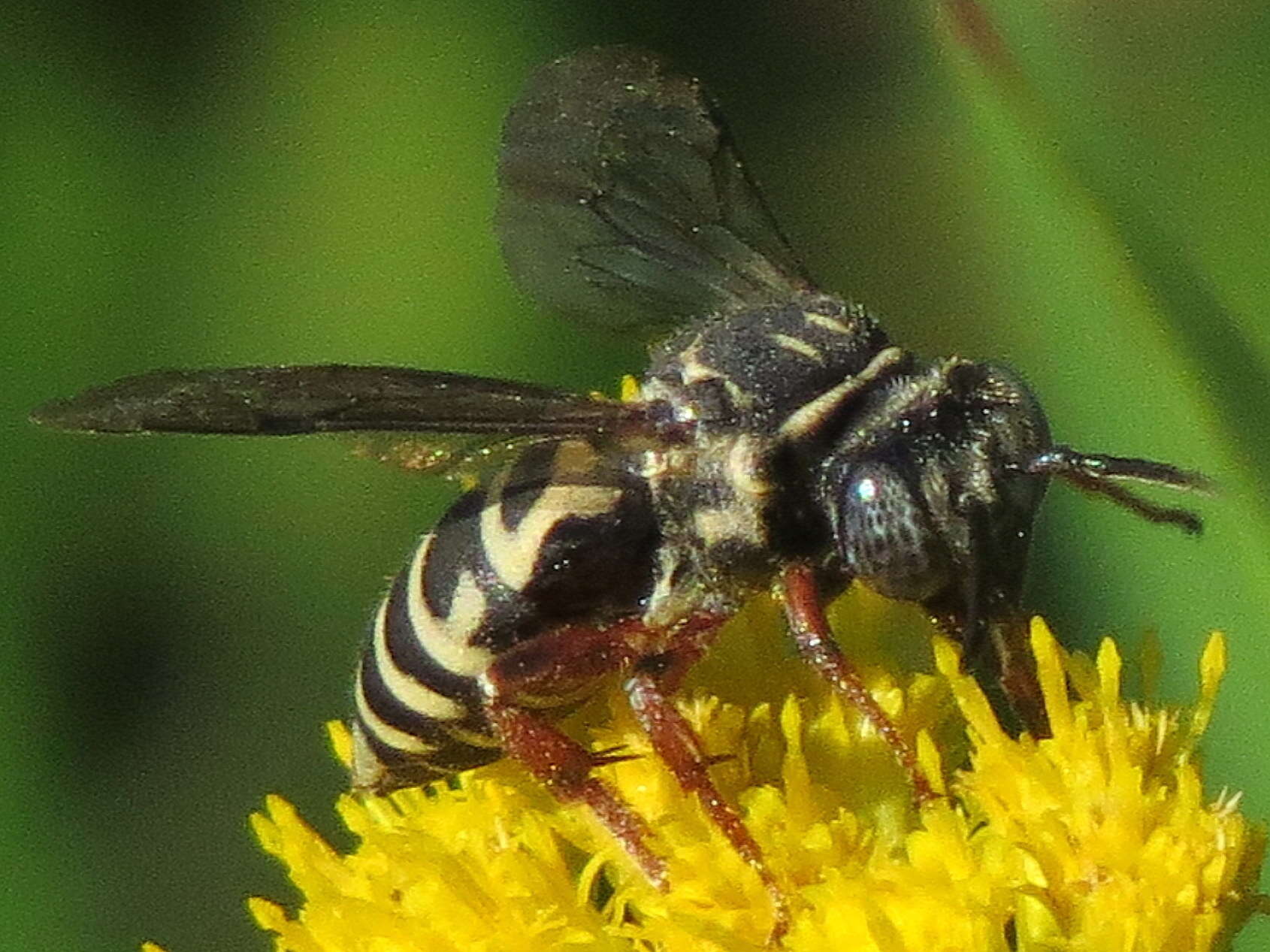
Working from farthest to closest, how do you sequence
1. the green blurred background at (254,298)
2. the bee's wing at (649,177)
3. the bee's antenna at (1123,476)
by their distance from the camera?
the green blurred background at (254,298), the bee's wing at (649,177), the bee's antenna at (1123,476)

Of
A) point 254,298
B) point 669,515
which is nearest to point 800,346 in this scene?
point 669,515

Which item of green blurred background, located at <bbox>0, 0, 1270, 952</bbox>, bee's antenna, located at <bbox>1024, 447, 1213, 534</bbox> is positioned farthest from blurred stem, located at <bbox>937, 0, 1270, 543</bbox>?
green blurred background, located at <bbox>0, 0, 1270, 952</bbox>

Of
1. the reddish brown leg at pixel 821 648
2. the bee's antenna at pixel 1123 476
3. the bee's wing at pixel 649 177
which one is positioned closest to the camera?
the bee's antenna at pixel 1123 476

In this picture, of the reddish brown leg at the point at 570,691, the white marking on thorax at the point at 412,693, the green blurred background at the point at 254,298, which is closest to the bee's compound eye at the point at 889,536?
the reddish brown leg at the point at 570,691

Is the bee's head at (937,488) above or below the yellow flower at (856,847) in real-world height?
above

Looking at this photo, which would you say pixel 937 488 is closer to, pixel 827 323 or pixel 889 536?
pixel 889 536

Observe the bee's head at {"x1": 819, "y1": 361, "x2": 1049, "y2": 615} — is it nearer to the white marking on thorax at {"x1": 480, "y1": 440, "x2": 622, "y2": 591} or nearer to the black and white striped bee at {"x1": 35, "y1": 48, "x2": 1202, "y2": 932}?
the black and white striped bee at {"x1": 35, "y1": 48, "x2": 1202, "y2": 932}

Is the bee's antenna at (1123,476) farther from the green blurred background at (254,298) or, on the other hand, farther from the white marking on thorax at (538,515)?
the green blurred background at (254,298)
